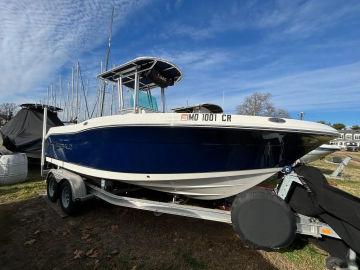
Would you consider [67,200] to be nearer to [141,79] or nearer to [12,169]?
[141,79]

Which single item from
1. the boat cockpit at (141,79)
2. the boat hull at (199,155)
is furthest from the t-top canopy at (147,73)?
the boat hull at (199,155)

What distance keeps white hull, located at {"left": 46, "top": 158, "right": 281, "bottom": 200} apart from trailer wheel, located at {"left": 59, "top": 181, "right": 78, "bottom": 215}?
1.12 metres

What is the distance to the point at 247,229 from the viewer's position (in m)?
3.05

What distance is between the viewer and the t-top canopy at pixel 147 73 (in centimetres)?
471

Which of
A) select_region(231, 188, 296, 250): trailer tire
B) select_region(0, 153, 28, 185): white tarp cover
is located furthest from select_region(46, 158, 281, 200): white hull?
select_region(0, 153, 28, 185): white tarp cover

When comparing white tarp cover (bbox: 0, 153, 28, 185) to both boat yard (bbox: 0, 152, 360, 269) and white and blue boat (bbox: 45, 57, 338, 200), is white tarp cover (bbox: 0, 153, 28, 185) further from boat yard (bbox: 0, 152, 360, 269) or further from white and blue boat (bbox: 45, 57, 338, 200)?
white and blue boat (bbox: 45, 57, 338, 200)

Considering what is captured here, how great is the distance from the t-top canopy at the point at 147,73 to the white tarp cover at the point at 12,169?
13.4ft

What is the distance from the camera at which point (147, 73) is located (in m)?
4.89

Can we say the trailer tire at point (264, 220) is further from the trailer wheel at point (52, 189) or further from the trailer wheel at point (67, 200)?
the trailer wheel at point (52, 189)

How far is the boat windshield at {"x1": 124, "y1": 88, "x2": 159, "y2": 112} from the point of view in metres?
4.92

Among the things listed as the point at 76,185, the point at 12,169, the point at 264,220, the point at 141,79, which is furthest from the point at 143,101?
the point at 12,169

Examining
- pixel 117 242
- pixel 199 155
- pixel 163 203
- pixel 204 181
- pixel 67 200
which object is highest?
pixel 199 155

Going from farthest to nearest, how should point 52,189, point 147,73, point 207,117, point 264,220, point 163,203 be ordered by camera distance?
1. point 52,189
2. point 147,73
3. point 163,203
4. point 207,117
5. point 264,220

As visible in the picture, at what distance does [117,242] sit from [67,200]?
1.49 meters
